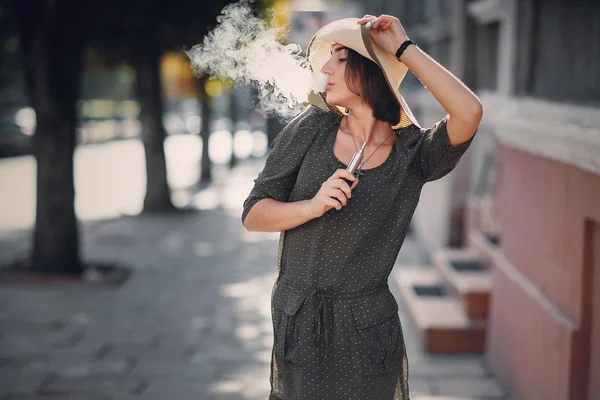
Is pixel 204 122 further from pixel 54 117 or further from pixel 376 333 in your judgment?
pixel 376 333

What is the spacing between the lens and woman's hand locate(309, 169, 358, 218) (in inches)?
91.7

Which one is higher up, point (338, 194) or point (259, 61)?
point (259, 61)

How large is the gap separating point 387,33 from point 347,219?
2.00 ft

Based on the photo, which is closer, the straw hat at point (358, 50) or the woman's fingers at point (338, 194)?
the woman's fingers at point (338, 194)

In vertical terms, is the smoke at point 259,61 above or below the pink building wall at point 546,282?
above

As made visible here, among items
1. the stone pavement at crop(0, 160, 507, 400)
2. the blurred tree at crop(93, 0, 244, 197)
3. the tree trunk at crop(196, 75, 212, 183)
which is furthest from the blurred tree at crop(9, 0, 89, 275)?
the tree trunk at crop(196, 75, 212, 183)

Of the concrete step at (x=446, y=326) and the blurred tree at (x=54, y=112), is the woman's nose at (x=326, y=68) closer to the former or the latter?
the concrete step at (x=446, y=326)

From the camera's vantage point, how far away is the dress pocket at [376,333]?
8.53ft

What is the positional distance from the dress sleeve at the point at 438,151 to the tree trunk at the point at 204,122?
13719 mm

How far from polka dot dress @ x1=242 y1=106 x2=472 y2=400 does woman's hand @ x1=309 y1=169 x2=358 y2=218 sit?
19 cm

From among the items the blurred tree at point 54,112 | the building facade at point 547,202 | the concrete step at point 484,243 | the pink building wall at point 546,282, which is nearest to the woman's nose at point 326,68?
the building facade at point 547,202

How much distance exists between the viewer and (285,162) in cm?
264

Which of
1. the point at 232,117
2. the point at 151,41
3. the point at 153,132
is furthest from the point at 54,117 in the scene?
the point at 232,117

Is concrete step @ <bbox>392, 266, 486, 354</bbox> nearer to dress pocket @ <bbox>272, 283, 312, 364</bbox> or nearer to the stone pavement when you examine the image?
the stone pavement
